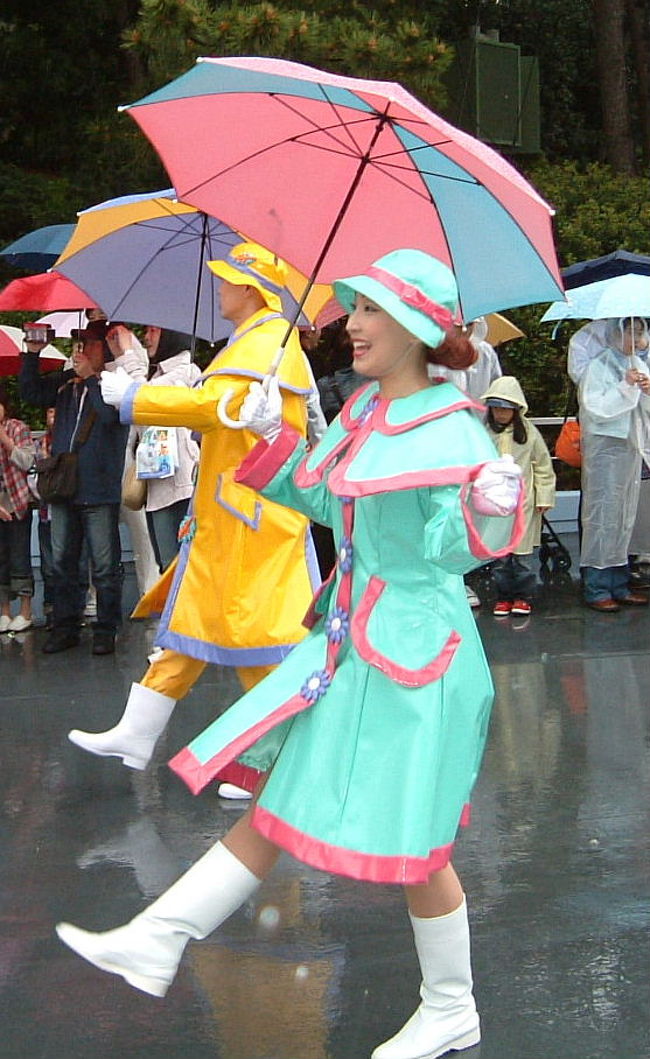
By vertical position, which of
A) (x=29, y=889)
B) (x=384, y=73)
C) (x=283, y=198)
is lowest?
(x=29, y=889)

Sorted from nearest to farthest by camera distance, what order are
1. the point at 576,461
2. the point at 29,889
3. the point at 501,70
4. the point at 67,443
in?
the point at 29,889
the point at 67,443
the point at 576,461
the point at 501,70

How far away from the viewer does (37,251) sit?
31.5 ft

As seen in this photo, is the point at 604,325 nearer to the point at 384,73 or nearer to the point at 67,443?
the point at 67,443

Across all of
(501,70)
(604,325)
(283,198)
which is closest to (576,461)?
(604,325)

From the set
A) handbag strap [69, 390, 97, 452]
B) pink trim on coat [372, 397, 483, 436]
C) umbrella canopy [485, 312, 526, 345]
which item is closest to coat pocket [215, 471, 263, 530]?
pink trim on coat [372, 397, 483, 436]

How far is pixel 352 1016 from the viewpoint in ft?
12.0

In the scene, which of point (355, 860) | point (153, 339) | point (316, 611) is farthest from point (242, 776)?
point (153, 339)

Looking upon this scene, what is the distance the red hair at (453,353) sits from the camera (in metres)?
3.45

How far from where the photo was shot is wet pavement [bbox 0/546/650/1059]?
3594 mm

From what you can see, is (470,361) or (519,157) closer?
(470,361)

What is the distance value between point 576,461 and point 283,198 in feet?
19.3

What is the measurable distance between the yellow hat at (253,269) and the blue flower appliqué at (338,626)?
6.70 feet

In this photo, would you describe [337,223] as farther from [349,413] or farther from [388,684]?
[388,684]

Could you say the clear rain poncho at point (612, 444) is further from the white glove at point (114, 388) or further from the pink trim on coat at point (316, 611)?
the pink trim on coat at point (316, 611)
